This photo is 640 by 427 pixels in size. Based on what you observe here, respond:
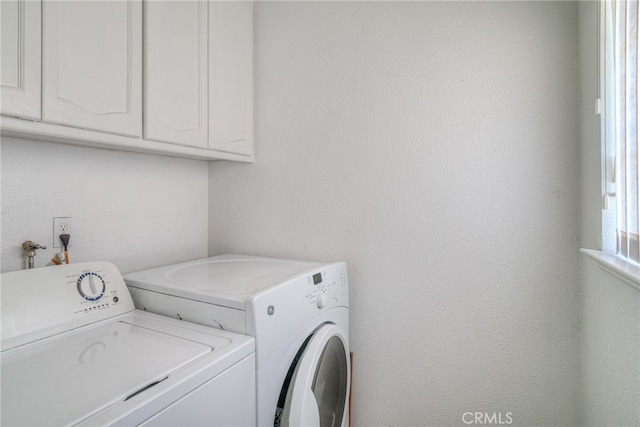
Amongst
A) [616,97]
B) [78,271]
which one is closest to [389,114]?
[616,97]

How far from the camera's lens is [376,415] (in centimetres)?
144

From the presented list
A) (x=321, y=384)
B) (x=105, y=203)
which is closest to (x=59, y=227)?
(x=105, y=203)

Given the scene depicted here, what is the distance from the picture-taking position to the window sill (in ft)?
2.21

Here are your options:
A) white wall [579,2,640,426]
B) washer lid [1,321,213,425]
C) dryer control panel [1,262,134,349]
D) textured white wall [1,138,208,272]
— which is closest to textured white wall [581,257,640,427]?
white wall [579,2,640,426]

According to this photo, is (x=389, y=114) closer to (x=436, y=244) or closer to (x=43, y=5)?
(x=436, y=244)

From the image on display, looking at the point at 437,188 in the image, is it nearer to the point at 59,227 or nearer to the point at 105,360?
the point at 105,360

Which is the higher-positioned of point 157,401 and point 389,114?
point 389,114

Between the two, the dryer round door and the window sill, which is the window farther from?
the dryer round door

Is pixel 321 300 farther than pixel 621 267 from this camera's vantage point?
Yes

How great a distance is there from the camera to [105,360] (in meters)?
0.76

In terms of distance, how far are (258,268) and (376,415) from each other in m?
0.88

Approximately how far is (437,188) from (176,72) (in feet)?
3.88

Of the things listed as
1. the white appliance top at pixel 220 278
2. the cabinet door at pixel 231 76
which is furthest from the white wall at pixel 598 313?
the cabinet door at pixel 231 76

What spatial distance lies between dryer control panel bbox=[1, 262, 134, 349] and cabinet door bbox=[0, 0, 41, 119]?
500 mm
